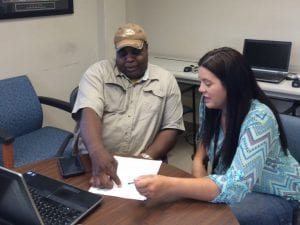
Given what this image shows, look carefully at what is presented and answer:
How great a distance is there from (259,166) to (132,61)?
0.97 meters

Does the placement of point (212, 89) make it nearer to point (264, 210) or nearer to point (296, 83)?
point (264, 210)

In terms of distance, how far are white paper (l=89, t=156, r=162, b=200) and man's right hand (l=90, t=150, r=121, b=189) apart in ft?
0.07

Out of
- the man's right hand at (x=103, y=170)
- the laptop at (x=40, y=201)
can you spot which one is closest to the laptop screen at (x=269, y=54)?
the man's right hand at (x=103, y=170)

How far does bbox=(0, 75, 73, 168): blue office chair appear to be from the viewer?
2.30m

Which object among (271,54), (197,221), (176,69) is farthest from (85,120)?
(271,54)

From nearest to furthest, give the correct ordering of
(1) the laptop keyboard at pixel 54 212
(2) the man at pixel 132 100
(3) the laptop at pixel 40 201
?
1. (3) the laptop at pixel 40 201
2. (1) the laptop keyboard at pixel 54 212
3. (2) the man at pixel 132 100

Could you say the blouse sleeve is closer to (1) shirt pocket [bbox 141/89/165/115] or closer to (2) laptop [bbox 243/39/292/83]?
(1) shirt pocket [bbox 141/89/165/115]

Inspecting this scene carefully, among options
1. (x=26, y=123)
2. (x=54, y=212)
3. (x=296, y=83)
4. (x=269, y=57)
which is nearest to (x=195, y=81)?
(x=269, y=57)

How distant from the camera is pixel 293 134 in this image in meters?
1.61

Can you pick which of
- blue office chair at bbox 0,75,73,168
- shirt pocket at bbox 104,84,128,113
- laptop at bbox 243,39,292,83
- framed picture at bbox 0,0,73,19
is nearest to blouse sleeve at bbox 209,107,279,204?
shirt pocket at bbox 104,84,128,113

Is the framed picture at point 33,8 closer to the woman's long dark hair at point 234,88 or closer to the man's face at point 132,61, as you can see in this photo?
the man's face at point 132,61

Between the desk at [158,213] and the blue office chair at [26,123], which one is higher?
the desk at [158,213]

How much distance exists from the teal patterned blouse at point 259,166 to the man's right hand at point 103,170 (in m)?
0.35

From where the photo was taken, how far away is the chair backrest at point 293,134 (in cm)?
161
